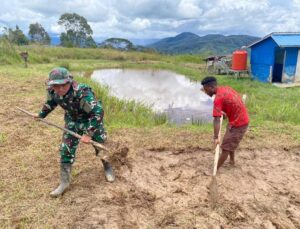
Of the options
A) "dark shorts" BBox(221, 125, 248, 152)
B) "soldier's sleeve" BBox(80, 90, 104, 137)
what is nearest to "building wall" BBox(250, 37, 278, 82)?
"dark shorts" BBox(221, 125, 248, 152)

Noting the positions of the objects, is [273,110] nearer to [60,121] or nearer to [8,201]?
[60,121]

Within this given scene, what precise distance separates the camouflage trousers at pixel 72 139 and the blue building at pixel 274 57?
34.4 ft

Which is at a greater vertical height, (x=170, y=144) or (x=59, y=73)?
(x=59, y=73)

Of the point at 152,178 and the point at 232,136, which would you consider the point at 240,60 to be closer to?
the point at 232,136

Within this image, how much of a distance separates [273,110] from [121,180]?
5024 millimetres

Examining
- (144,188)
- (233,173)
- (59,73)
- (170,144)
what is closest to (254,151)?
(233,173)

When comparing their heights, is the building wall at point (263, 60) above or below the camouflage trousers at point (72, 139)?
above

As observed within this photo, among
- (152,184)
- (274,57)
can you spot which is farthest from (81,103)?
(274,57)

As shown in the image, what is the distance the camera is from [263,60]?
13930mm

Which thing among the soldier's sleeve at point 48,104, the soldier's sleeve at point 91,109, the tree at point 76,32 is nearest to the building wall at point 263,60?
the soldier's sleeve at point 91,109

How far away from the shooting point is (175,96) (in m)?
12.5

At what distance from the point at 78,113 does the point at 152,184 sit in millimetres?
1351

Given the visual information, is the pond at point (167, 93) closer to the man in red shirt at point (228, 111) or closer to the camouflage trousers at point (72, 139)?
the man in red shirt at point (228, 111)

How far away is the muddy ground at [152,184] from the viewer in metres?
3.50
